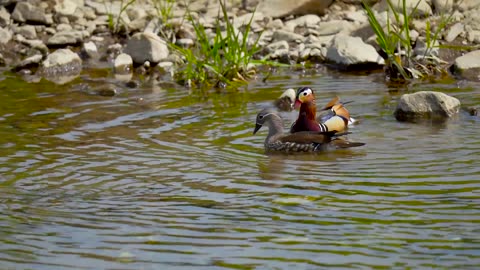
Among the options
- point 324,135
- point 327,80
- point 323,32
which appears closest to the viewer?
point 324,135

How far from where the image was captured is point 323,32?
17.0 metres

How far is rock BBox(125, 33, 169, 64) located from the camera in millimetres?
16141

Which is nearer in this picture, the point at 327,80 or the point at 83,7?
the point at 327,80

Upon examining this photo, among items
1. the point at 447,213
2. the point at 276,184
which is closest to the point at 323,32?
the point at 276,184

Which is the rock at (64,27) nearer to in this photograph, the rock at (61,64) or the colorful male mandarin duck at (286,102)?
the rock at (61,64)

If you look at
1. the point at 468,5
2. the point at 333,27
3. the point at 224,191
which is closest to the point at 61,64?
the point at 333,27

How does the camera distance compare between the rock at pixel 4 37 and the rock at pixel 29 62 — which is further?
the rock at pixel 4 37

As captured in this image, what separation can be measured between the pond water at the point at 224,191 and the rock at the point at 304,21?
4179mm

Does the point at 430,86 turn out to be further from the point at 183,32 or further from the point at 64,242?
the point at 64,242

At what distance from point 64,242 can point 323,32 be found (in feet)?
33.9

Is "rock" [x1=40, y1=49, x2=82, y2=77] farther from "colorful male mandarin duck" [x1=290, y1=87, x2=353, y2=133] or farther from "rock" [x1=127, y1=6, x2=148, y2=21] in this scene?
"colorful male mandarin duck" [x1=290, y1=87, x2=353, y2=133]

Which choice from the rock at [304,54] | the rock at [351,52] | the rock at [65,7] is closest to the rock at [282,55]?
the rock at [304,54]

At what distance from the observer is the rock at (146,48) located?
16.1 metres

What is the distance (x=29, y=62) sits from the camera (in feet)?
53.8
